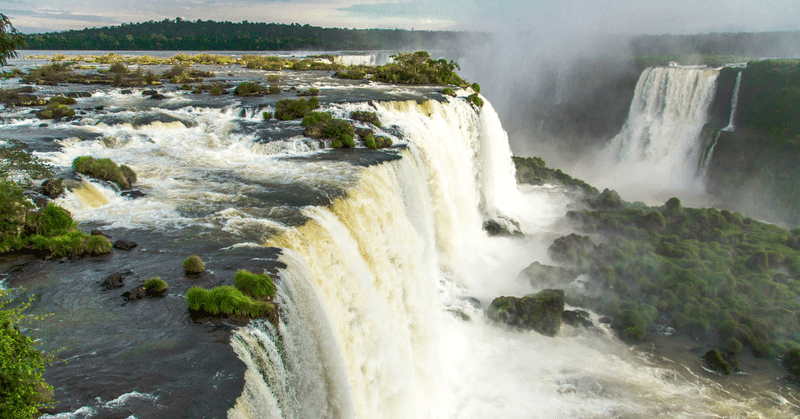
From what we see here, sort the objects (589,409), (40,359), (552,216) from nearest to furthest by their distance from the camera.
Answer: (40,359) < (589,409) < (552,216)

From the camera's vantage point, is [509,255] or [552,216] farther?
[552,216]

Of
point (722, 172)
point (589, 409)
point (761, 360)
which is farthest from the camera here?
point (722, 172)

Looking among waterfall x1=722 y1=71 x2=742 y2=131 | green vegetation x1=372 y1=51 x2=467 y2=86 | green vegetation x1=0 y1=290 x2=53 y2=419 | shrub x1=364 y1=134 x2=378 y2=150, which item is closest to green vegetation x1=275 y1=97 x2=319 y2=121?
shrub x1=364 y1=134 x2=378 y2=150

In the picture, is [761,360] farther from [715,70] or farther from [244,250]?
[715,70]

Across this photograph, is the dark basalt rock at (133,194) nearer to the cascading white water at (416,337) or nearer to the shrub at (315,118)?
the cascading white water at (416,337)

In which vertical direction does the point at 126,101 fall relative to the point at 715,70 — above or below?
below

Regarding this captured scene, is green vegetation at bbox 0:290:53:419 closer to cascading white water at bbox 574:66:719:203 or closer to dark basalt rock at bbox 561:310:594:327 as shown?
dark basalt rock at bbox 561:310:594:327

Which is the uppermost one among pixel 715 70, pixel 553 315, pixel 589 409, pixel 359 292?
pixel 715 70

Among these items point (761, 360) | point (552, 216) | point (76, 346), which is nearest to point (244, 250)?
point (76, 346)
